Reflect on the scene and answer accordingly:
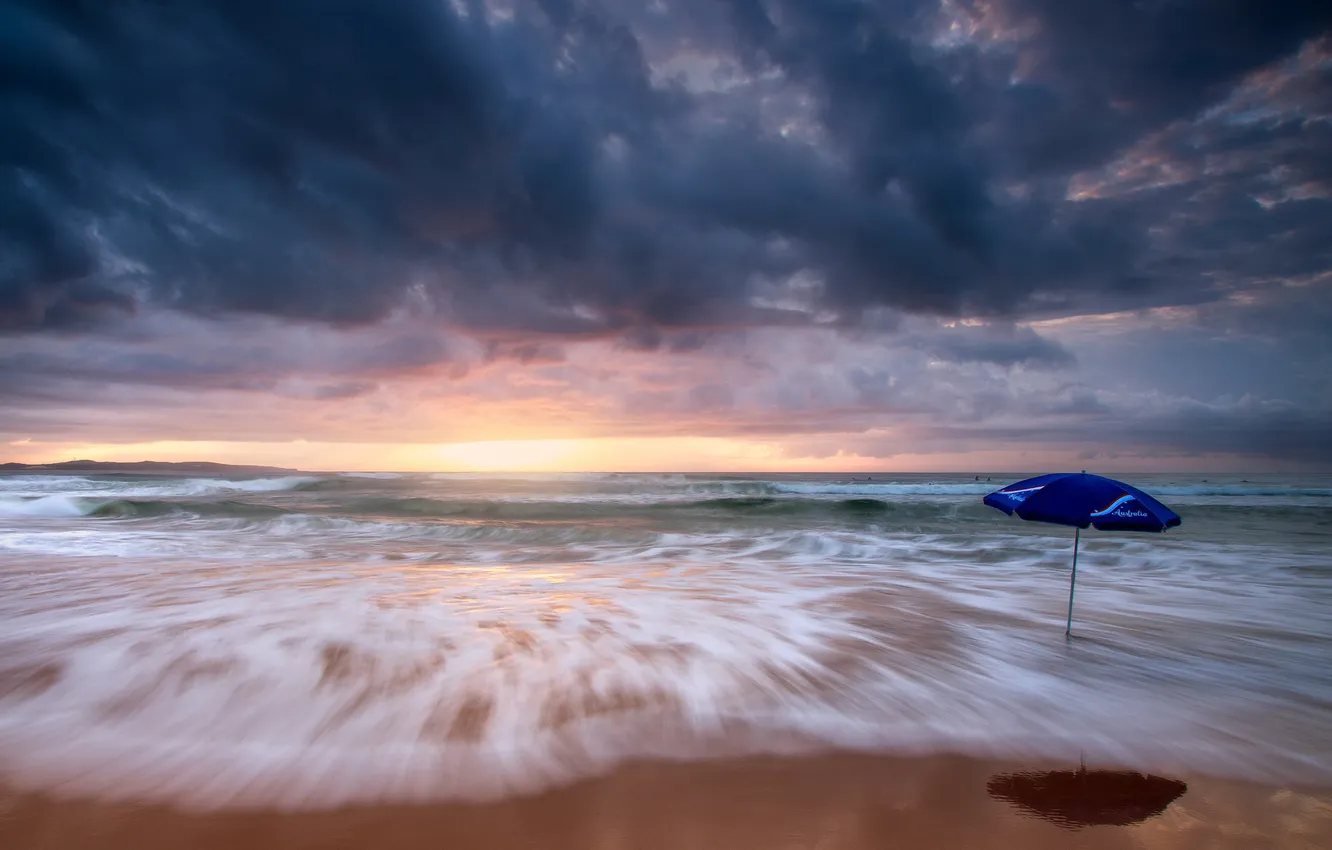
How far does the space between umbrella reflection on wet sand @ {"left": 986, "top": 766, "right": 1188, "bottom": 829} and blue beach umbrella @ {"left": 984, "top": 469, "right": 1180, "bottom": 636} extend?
2050 millimetres

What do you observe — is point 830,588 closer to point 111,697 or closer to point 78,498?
point 111,697

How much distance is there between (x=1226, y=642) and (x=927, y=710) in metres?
4.70

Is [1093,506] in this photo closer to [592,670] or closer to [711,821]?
[711,821]

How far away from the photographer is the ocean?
3861 mm

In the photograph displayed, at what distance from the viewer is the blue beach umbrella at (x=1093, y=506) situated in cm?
534

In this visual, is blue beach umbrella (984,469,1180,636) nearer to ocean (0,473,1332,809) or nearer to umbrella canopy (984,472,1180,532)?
umbrella canopy (984,472,1180,532)

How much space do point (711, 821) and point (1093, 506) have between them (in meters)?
4.21

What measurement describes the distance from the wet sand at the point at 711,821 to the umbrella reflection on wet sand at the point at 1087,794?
6 cm

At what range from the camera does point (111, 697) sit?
4695 millimetres

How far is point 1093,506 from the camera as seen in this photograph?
5414 mm

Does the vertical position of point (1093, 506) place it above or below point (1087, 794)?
above

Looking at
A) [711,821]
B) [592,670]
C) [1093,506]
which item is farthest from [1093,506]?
[592,670]

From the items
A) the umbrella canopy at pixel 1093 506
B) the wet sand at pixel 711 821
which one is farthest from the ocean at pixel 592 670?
the umbrella canopy at pixel 1093 506

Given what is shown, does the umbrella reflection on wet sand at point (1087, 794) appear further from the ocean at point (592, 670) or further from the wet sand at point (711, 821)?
the ocean at point (592, 670)
